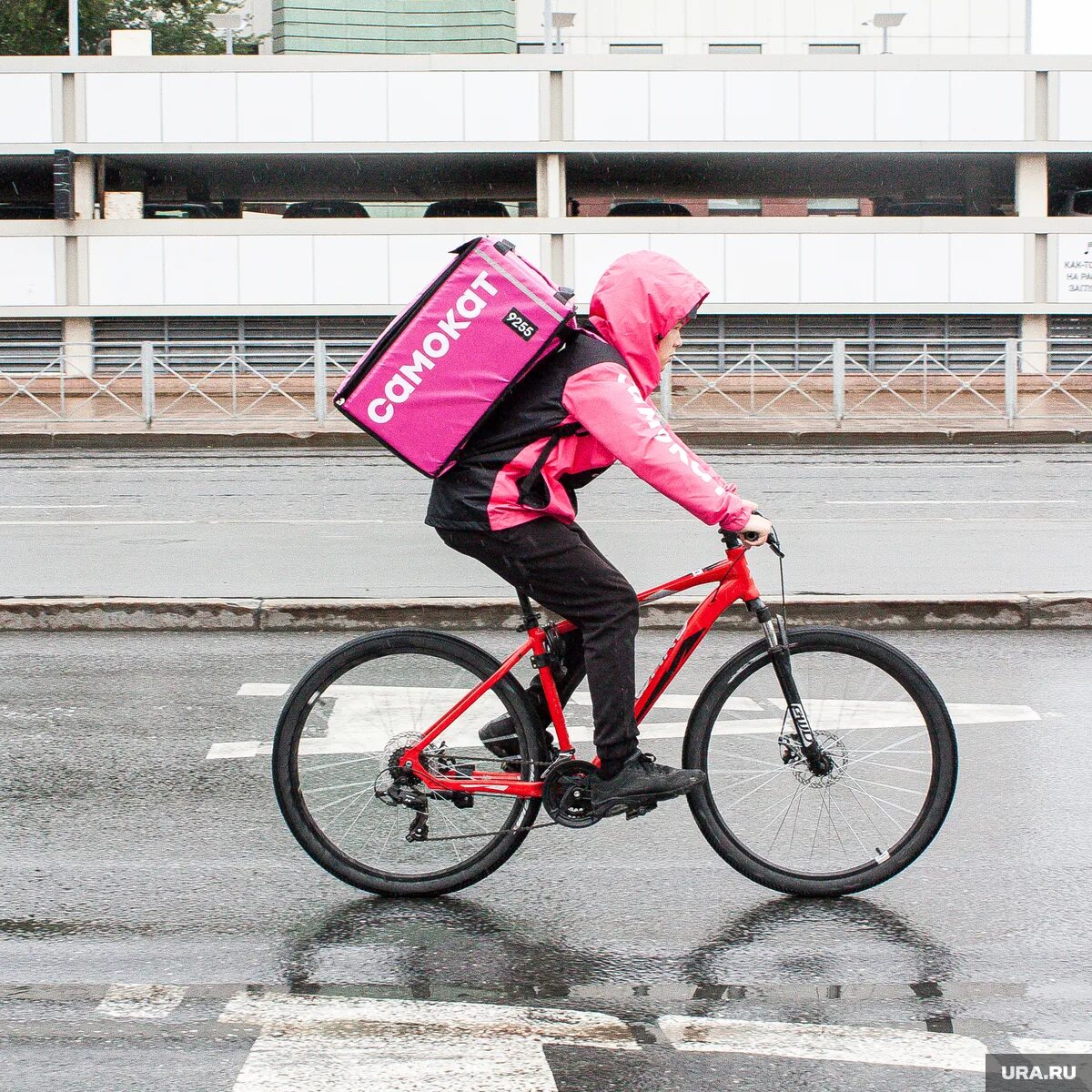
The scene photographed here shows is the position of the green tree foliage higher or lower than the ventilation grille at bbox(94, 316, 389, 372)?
higher

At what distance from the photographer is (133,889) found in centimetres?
440

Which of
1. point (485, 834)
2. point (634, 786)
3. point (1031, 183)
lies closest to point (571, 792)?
point (634, 786)

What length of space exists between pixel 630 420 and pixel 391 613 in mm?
4288

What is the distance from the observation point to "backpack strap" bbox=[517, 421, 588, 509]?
4.11 meters

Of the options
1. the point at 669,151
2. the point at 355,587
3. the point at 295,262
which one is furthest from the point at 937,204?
the point at 355,587

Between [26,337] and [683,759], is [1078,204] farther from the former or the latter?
[683,759]

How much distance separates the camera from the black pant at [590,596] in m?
4.15

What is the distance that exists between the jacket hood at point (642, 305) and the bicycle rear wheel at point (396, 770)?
36.9 inches

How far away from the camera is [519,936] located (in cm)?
407

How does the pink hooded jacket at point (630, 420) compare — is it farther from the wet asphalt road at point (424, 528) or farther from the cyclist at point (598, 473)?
the wet asphalt road at point (424, 528)

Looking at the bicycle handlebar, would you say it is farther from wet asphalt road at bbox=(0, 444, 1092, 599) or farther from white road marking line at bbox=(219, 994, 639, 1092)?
wet asphalt road at bbox=(0, 444, 1092, 599)

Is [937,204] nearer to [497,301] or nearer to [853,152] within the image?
[853,152]

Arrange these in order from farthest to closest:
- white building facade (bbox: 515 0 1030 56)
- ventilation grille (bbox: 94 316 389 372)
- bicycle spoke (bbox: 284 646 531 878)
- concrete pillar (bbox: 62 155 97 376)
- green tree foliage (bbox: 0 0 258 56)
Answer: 1. white building facade (bbox: 515 0 1030 56)
2. green tree foliage (bbox: 0 0 258 56)
3. ventilation grille (bbox: 94 316 389 372)
4. concrete pillar (bbox: 62 155 97 376)
5. bicycle spoke (bbox: 284 646 531 878)

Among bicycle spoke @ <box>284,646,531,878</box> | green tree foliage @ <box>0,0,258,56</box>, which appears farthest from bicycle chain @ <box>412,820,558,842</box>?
green tree foliage @ <box>0,0,258,56</box>
